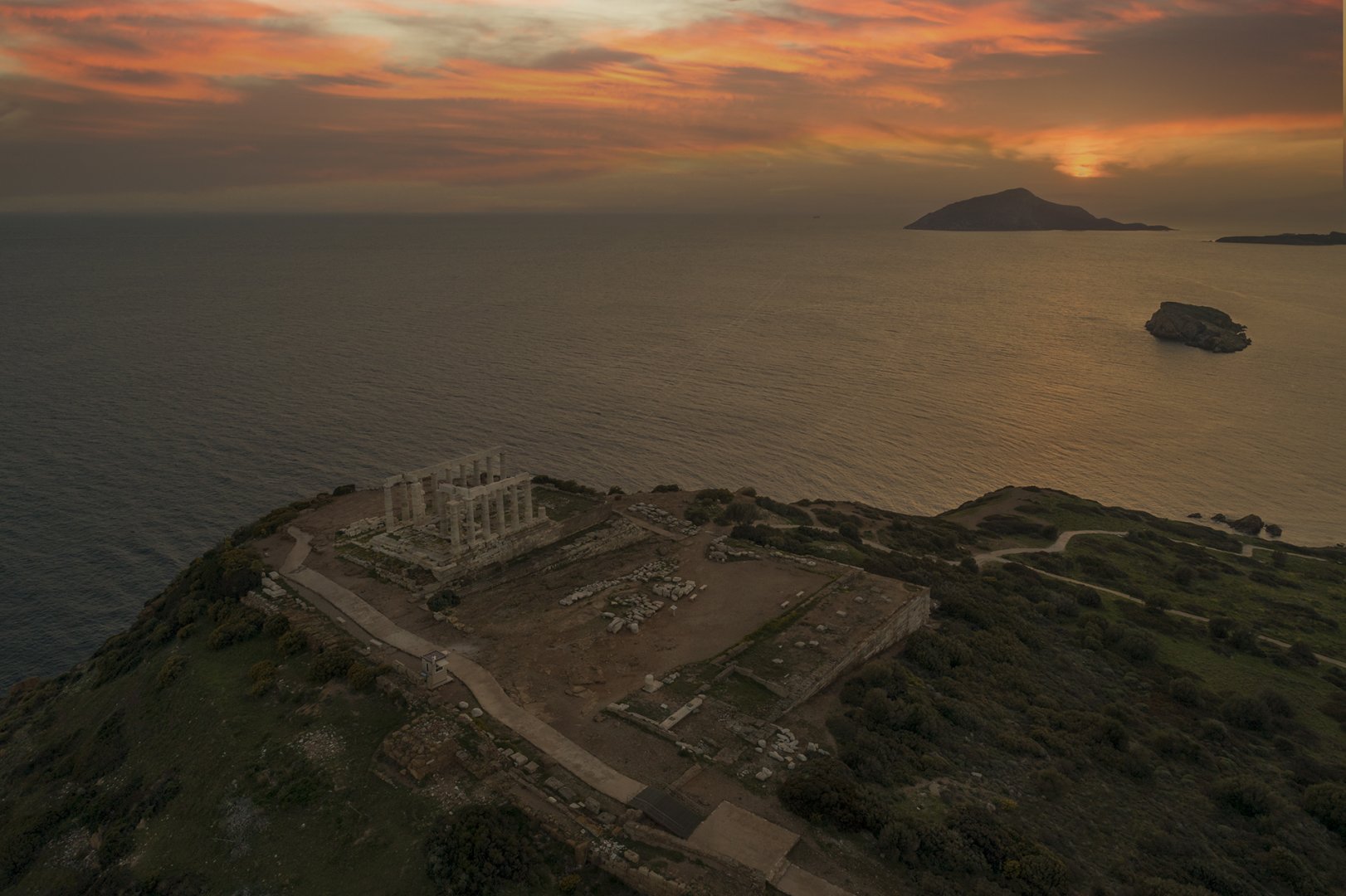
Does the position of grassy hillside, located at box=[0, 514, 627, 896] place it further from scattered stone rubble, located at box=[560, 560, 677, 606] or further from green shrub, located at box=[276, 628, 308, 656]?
scattered stone rubble, located at box=[560, 560, 677, 606]

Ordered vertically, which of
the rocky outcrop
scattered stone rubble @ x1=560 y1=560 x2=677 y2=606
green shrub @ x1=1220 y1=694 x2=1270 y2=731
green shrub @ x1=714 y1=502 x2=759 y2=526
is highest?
the rocky outcrop

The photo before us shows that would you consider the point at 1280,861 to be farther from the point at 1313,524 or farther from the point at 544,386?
the point at 544,386

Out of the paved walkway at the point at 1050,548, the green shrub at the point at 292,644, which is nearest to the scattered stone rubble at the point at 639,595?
the green shrub at the point at 292,644

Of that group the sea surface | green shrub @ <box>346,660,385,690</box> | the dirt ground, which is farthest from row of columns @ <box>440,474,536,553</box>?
the sea surface

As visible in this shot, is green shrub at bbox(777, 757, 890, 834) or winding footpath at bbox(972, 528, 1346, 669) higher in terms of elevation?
green shrub at bbox(777, 757, 890, 834)

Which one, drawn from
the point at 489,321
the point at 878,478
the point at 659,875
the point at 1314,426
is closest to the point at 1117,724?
the point at 659,875

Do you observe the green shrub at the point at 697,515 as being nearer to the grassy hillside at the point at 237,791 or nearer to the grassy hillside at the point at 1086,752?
the grassy hillside at the point at 1086,752
